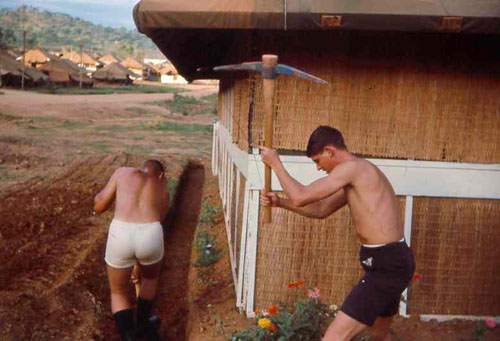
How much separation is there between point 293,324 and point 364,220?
1326 mm

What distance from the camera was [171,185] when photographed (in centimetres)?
1207

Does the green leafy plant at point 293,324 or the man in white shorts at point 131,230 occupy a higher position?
the man in white shorts at point 131,230

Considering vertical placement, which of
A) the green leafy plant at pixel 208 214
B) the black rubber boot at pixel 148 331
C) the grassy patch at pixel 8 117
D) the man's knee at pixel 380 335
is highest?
the grassy patch at pixel 8 117

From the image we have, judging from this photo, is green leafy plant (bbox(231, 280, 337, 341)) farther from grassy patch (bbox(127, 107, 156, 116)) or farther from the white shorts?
grassy patch (bbox(127, 107, 156, 116))

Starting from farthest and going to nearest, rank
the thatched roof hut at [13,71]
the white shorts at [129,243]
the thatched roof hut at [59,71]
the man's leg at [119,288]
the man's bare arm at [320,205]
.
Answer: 1. the thatched roof hut at [59,71]
2. the thatched roof hut at [13,71]
3. the man's leg at [119,288]
4. the white shorts at [129,243]
5. the man's bare arm at [320,205]

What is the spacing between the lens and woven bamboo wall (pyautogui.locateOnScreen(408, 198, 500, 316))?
510 cm

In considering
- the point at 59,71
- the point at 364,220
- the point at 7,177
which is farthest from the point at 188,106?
the point at 364,220

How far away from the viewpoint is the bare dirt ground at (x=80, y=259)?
5.10m

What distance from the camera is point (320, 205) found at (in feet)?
12.6

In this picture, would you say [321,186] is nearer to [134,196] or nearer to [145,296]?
[134,196]

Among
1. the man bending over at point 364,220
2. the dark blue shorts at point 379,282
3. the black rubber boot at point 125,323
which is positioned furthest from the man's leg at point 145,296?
the dark blue shorts at point 379,282

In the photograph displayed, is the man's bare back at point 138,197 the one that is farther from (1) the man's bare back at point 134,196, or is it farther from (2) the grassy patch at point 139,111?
(2) the grassy patch at point 139,111

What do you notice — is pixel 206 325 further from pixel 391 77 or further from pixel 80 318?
pixel 391 77

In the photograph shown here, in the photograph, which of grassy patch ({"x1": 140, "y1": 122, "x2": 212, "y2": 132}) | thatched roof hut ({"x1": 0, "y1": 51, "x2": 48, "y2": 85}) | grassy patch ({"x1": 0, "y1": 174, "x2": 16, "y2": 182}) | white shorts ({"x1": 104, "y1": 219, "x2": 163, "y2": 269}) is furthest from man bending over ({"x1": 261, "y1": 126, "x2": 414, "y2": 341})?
thatched roof hut ({"x1": 0, "y1": 51, "x2": 48, "y2": 85})
